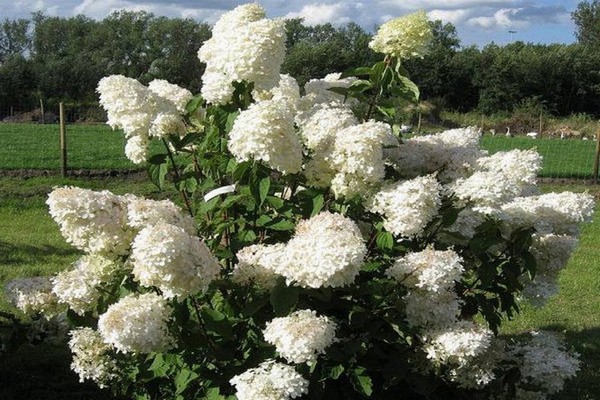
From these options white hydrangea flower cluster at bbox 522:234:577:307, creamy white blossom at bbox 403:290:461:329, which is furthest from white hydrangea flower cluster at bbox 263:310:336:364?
white hydrangea flower cluster at bbox 522:234:577:307

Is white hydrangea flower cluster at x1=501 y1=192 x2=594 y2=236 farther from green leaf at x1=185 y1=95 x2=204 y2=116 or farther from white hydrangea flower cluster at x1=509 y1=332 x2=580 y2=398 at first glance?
green leaf at x1=185 y1=95 x2=204 y2=116

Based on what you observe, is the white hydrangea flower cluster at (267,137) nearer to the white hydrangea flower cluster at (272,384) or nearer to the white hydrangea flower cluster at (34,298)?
the white hydrangea flower cluster at (272,384)

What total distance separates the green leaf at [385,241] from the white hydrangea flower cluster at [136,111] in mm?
934

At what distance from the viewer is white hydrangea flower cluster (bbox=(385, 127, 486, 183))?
3.11 metres

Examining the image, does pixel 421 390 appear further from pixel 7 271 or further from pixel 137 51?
pixel 137 51

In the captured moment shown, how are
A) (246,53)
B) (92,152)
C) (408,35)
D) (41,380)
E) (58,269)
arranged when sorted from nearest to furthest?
(246,53)
(408,35)
(41,380)
(58,269)
(92,152)

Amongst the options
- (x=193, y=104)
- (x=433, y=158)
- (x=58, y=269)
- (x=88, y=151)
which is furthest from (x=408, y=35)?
(x=88, y=151)

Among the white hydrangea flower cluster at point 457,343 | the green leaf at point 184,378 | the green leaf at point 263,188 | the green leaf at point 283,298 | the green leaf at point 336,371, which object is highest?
the green leaf at point 263,188

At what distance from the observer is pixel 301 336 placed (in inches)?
93.2

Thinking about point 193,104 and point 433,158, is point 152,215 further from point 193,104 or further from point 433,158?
point 433,158

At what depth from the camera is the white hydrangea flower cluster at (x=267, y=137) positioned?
2609 millimetres

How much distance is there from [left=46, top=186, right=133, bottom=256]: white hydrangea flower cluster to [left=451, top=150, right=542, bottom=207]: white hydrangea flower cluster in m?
1.21

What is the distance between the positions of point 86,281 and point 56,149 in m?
15.5

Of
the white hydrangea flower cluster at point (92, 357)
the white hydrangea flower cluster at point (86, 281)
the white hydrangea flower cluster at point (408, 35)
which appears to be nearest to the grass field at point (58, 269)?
the white hydrangea flower cluster at point (92, 357)
